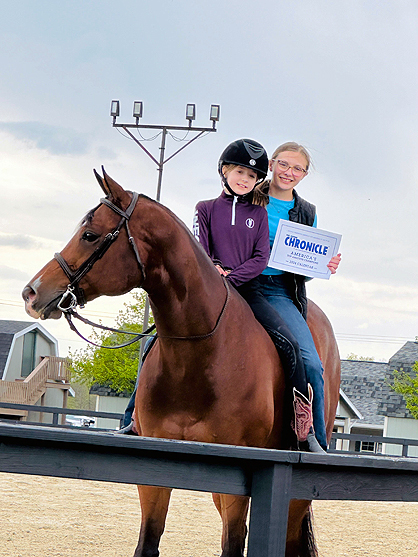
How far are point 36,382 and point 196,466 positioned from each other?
105ft

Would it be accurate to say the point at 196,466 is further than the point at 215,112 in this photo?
No

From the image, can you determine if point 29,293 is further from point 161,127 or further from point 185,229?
point 161,127

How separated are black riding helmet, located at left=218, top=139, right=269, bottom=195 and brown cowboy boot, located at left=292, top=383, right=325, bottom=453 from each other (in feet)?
4.28

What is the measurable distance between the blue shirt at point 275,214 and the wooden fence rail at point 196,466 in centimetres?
190

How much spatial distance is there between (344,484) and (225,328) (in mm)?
1245

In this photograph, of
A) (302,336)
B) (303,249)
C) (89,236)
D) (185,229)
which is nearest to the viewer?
(89,236)

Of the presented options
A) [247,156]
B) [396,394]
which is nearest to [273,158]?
[247,156]

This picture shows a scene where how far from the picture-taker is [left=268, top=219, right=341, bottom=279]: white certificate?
13.7ft

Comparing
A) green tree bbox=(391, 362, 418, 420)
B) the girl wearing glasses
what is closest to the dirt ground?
the girl wearing glasses

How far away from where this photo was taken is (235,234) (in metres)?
3.99

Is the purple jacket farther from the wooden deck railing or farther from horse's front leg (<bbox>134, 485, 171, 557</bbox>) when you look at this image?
the wooden deck railing

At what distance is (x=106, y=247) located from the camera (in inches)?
130

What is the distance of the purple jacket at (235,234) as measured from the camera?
3961 millimetres

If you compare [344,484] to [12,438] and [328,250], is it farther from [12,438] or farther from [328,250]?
[328,250]
